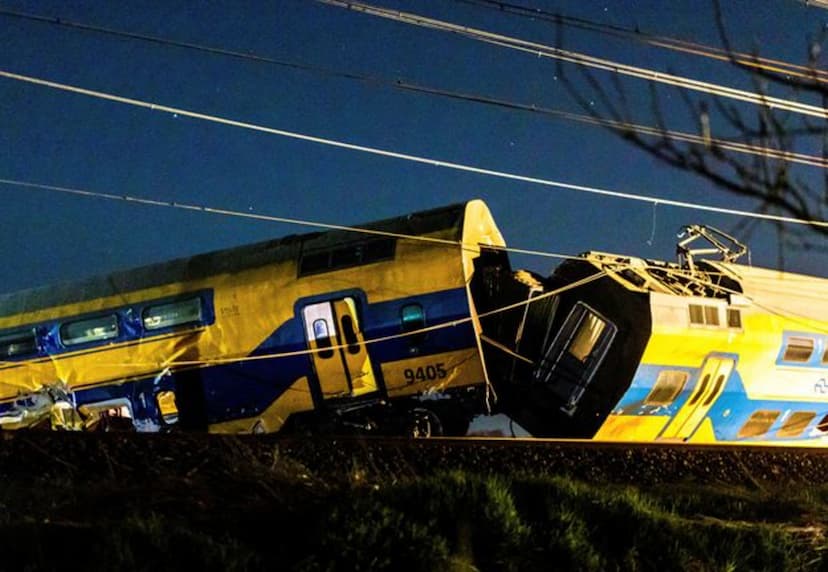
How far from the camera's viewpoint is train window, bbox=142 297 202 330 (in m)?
15.4

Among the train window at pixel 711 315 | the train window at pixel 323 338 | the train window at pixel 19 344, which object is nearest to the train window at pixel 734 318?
the train window at pixel 711 315

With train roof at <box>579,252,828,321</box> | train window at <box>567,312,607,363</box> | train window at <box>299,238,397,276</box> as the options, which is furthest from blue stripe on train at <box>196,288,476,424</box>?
train roof at <box>579,252,828,321</box>

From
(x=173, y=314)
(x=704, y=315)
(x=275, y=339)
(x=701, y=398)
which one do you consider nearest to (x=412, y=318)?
(x=275, y=339)

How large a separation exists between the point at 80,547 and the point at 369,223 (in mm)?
10276

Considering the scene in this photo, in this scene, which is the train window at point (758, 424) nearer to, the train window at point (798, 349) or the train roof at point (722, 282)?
the train window at point (798, 349)

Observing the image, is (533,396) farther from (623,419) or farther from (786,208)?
(786,208)

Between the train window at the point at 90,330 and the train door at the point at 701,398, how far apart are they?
10.1 m

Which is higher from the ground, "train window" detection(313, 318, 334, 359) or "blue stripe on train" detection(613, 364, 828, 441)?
"train window" detection(313, 318, 334, 359)

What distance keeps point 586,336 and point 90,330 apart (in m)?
8.92

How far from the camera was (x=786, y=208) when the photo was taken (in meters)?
6.58

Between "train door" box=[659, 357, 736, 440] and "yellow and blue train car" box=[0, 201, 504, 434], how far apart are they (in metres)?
3.92

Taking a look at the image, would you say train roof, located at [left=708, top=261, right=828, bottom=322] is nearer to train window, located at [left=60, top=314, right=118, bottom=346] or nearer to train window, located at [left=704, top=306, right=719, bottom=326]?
train window, located at [left=704, top=306, right=719, bottom=326]

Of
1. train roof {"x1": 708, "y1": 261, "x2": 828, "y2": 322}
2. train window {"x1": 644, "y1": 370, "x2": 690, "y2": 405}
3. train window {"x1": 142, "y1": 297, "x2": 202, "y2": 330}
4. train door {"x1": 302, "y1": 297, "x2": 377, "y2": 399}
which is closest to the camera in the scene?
train door {"x1": 302, "y1": 297, "x2": 377, "y2": 399}

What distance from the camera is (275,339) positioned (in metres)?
14.8
